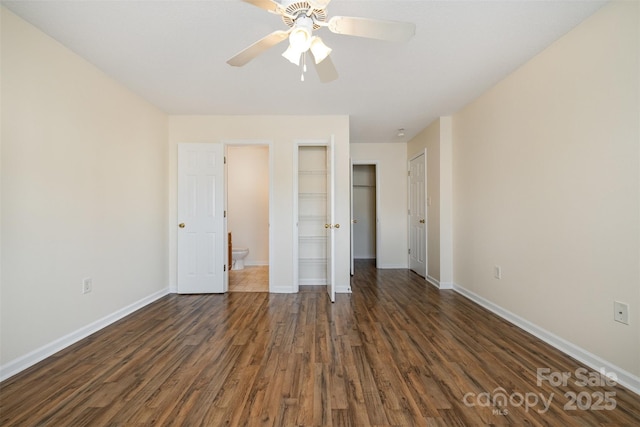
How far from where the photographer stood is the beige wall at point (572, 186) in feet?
5.54

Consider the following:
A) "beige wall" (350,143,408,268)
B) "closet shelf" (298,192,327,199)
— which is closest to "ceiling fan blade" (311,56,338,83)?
"closet shelf" (298,192,327,199)

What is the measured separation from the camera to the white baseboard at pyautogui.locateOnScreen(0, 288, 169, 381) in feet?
5.95

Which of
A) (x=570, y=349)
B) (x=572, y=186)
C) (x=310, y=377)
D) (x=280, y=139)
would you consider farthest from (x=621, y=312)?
(x=280, y=139)

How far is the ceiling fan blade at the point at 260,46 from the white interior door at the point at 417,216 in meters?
3.47

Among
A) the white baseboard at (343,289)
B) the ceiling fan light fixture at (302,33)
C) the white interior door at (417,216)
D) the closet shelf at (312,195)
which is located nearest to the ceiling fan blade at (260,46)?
the ceiling fan light fixture at (302,33)

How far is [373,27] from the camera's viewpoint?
150 centimetres

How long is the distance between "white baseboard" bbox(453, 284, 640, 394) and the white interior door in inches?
63.0

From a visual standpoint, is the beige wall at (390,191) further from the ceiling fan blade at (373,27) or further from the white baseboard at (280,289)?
the ceiling fan blade at (373,27)

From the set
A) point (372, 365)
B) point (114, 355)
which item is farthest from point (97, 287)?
point (372, 365)

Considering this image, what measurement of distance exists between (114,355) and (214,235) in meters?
1.83

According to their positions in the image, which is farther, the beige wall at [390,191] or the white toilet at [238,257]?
the beige wall at [390,191]

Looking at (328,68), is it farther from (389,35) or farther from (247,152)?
(247,152)

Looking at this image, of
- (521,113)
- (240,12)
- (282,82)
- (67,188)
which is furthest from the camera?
(282,82)

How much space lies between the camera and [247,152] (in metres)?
5.68
